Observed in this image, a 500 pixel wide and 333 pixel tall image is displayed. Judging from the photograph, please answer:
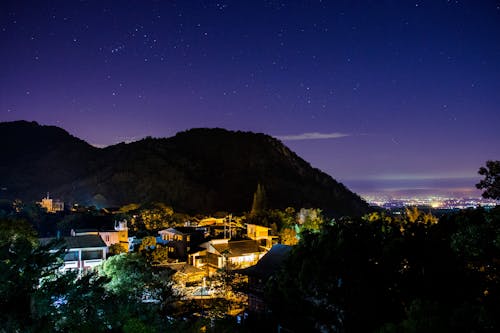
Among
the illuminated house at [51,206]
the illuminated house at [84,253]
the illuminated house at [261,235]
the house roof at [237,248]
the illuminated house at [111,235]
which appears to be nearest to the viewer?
the illuminated house at [84,253]

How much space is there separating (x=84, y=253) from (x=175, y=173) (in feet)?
169

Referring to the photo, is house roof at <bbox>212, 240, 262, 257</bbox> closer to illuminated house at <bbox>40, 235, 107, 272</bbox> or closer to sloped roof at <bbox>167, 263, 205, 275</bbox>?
sloped roof at <bbox>167, 263, 205, 275</bbox>

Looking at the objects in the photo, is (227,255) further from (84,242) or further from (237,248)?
(84,242)

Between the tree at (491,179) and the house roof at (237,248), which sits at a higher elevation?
the tree at (491,179)

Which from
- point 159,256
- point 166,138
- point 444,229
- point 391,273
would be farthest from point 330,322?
point 166,138

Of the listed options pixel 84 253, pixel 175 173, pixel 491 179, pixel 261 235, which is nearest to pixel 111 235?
pixel 84 253

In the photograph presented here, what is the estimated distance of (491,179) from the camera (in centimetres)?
721

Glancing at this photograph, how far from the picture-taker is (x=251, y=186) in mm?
76875

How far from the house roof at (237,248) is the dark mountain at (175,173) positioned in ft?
103

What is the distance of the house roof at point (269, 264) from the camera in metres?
19.2

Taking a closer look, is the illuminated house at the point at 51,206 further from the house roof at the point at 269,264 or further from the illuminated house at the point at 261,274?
the illuminated house at the point at 261,274

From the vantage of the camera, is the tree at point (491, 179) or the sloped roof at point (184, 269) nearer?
the tree at point (491, 179)

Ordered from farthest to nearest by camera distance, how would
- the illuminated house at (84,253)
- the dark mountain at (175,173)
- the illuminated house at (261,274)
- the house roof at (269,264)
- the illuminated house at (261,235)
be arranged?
the dark mountain at (175,173)
the illuminated house at (261,235)
the illuminated house at (84,253)
the house roof at (269,264)
the illuminated house at (261,274)

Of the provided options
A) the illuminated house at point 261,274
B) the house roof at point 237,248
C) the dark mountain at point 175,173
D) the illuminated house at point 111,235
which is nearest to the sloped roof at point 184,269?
the house roof at point 237,248
